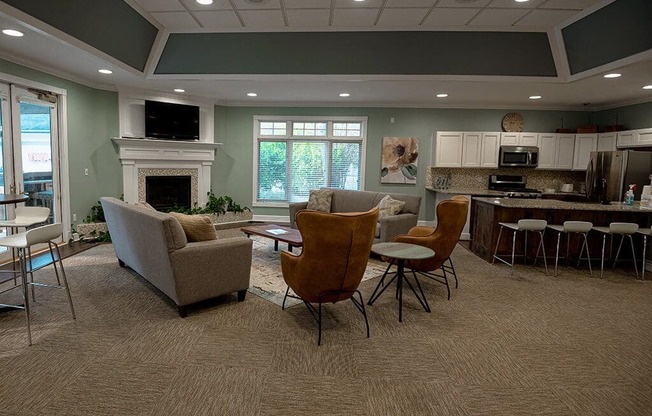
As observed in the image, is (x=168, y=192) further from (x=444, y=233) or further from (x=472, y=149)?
(x=472, y=149)

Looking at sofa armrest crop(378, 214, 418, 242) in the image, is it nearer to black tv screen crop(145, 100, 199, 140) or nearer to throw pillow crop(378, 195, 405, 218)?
throw pillow crop(378, 195, 405, 218)

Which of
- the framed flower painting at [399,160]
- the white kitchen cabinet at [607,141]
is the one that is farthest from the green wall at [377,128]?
the white kitchen cabinet at [607,141]

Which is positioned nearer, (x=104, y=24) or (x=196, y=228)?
(x=196, y=228)

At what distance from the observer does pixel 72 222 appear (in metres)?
5.91

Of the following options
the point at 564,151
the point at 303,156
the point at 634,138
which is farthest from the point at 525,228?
the point at 303,156

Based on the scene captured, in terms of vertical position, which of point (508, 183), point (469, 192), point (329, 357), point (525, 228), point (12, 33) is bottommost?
point (329, 357)

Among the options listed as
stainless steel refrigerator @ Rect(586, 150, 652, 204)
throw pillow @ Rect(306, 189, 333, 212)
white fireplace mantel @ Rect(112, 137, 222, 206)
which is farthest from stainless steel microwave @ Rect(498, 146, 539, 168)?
white fireplace mantel @ Rect(112, 137, 222, 206)

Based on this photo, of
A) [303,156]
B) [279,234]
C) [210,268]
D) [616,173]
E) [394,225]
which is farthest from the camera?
[303,156]

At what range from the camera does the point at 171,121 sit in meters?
7.05

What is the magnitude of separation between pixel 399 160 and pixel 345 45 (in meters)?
3.38

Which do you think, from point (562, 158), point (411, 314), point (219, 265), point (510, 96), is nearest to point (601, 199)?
point (562, 158)

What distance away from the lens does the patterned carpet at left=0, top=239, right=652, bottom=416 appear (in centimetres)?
216

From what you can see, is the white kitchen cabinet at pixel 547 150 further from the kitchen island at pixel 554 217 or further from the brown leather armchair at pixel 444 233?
the brown leather armchair at pixel 444 233

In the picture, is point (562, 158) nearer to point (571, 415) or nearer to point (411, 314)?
point (411, 314)
